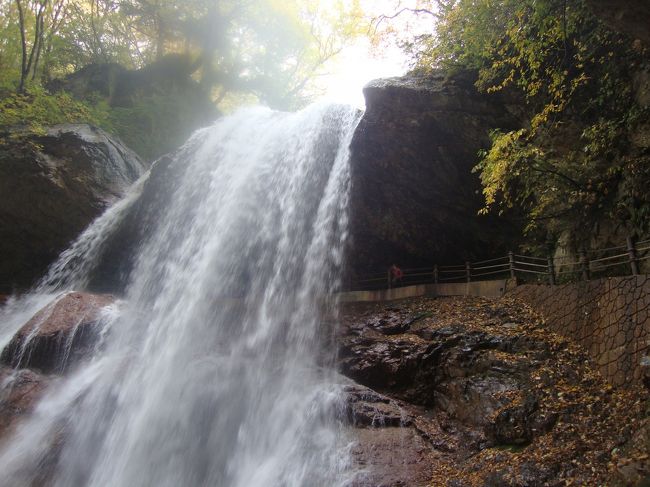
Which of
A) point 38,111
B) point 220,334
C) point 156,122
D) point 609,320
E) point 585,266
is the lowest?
point 220,334

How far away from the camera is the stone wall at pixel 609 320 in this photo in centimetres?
628

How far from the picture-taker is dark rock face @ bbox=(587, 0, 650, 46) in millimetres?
5145

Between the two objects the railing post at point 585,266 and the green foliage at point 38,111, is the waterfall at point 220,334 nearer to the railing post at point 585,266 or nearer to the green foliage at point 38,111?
the green foliage at point 38,111

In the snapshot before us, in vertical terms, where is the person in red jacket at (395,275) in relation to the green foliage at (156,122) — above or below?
below

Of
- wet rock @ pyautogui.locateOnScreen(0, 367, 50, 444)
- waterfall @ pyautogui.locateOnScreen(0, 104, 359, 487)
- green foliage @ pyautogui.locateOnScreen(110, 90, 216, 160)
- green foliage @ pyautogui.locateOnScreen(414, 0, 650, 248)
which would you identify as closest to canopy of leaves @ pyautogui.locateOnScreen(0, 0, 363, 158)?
green foliage @ pyautogui.locateOnScreen(110, 90, 216, 160)

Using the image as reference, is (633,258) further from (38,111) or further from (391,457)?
(38,111)

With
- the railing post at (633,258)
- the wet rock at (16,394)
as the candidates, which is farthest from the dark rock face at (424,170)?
the wet rock at (16,394)

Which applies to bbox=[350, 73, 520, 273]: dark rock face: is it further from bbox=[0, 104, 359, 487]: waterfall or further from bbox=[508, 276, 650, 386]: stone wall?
bbox=[508, 276, 650, 386]: stone wall

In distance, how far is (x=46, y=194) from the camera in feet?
51.0

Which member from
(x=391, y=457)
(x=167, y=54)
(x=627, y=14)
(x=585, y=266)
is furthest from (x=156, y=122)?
(x=627, y=14)

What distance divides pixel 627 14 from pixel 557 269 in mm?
6095

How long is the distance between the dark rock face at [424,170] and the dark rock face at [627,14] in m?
5.74

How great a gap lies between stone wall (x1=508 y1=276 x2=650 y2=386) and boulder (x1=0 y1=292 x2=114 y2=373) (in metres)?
12.0

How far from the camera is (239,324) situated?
1199 cm
